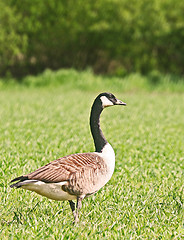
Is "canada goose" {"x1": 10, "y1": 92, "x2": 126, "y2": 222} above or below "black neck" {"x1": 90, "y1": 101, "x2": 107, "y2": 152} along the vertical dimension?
below

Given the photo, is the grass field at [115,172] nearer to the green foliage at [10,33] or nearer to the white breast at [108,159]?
the white breast at [108,159]

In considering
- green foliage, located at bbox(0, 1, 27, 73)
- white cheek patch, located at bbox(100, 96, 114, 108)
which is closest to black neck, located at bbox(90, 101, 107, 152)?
white cheek patch, located at bbox(100, 96, 114, 108)

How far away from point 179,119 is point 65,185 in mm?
10518

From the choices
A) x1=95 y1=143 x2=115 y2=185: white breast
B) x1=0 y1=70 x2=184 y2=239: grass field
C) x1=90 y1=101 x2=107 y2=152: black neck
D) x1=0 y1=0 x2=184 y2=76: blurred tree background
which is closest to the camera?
x1=0 y1=70 x2=184 y2=239: grass field

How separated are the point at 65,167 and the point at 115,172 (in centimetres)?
275

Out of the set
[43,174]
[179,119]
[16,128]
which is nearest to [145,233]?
[43,174]

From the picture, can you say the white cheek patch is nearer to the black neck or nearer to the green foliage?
the black neck

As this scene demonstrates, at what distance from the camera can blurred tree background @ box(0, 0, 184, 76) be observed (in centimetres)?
2742

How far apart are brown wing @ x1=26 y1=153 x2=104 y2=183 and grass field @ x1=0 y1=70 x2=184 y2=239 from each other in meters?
0.53

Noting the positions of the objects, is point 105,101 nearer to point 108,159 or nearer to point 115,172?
point 108,159

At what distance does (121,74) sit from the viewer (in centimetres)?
2897

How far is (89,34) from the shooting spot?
2886 cm

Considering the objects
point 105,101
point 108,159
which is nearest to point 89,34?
point 105,101

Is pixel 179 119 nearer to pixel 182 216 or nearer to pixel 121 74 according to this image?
pixel 182 216
